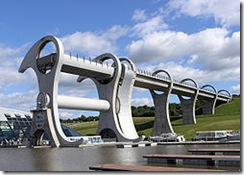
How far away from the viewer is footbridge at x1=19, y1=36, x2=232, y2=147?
46688mm

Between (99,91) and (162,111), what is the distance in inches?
752

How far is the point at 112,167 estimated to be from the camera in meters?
16.6

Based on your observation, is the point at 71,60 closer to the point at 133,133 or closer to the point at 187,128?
the point at 133,133

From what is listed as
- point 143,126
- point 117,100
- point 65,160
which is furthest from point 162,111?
point 65,160

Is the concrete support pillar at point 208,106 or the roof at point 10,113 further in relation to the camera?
the concrete support pillar at point 208,106

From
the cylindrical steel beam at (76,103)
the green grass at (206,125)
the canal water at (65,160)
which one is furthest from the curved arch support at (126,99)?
the canal water at (65,160)

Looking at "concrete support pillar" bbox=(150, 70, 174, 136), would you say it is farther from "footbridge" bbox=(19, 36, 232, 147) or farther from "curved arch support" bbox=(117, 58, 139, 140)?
"curved arch support" bbox=(117, 58, 139, 140)

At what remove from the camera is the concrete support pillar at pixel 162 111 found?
7094 cm

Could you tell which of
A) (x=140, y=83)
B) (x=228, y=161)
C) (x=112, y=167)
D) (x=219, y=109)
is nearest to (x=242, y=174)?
(x=112, y=167)

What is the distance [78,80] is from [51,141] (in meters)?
16.0

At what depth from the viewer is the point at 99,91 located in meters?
58.1

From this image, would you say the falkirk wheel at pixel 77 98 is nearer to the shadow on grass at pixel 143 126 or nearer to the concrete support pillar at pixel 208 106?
the shadow on grass at pixel 143 126

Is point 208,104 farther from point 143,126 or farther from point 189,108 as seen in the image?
point 143,126

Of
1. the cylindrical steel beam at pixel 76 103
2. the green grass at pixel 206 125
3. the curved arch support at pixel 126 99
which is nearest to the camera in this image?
the cylindrical steel beam at pixel 76 103
